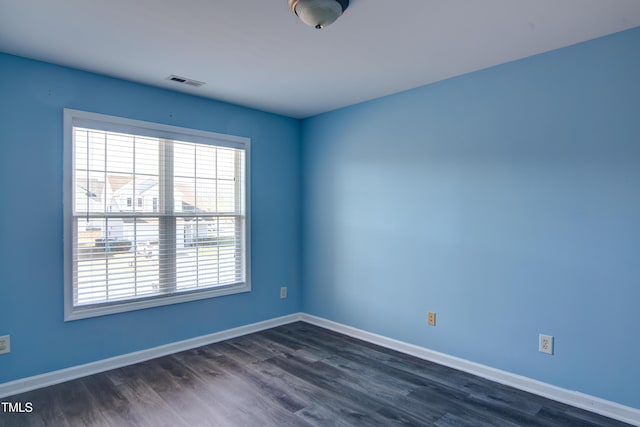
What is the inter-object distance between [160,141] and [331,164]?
176cm

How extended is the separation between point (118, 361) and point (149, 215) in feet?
4.04

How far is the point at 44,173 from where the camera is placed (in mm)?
2744

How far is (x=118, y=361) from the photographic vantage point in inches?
120

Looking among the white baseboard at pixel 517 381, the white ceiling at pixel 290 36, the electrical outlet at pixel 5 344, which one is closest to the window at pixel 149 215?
the electrical outlet at pixel 5 344

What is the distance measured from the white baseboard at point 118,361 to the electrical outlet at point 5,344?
0.23m

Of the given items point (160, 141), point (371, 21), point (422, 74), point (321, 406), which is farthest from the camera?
point (160, 141)

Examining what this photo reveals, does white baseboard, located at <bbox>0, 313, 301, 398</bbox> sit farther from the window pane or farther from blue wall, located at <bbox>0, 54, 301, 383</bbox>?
the window pane

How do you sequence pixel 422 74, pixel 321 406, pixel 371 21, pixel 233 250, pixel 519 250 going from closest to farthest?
pixel 371 21
pixel 321 406
pixel 519 250
pixel 422 74
pixel 233 250

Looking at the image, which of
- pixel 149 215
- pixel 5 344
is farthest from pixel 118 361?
pixel 149 215

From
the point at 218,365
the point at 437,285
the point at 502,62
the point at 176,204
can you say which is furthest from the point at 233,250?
the point at 502,62

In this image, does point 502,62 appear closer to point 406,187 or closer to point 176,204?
point 406,187

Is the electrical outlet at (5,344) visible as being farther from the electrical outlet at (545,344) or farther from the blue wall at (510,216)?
the electrical outlet at (545,344)

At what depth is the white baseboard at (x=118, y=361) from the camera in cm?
262

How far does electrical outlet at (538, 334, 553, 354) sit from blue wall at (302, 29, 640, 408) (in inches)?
1.5
